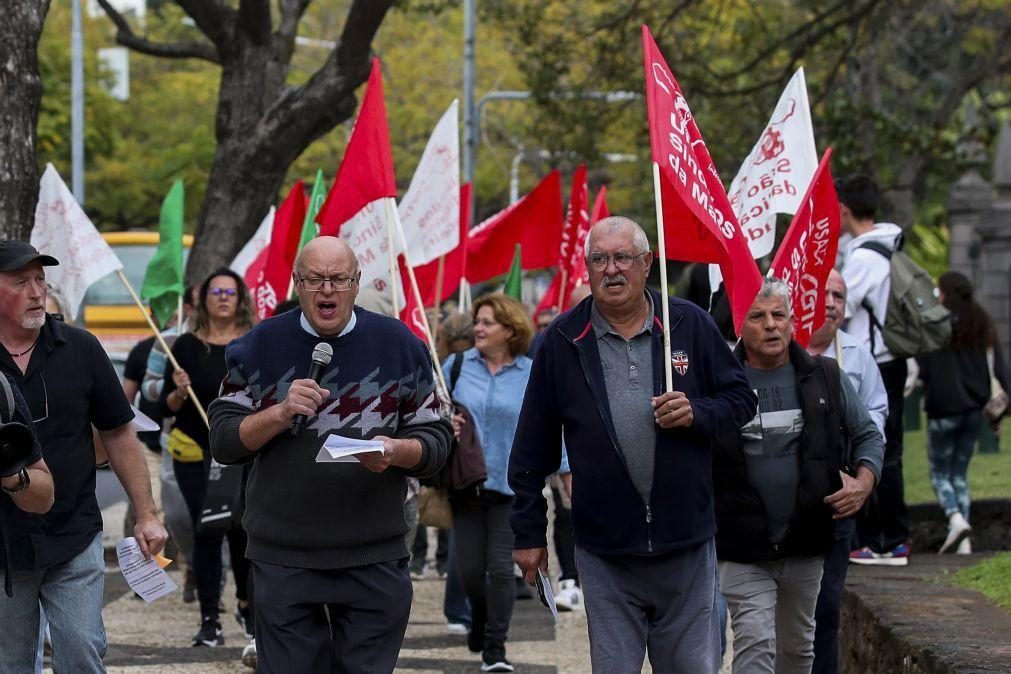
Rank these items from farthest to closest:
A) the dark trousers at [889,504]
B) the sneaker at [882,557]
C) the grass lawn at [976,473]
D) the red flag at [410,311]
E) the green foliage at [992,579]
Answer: the grass lawn at [976,473] < the red flag at [410,311] < the dark trousers at [889,504] < the sneaker at [882,557] < the green foliage at [992,579]

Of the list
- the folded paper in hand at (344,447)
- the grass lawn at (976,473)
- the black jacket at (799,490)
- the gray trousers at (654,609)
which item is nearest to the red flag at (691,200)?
the black jacket at (799,490)

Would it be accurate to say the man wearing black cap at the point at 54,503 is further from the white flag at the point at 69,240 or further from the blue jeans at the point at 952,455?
the blue jeans at the point at 952,455

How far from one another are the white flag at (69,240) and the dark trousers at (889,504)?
4.24m

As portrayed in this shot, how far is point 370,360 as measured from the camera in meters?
5.44

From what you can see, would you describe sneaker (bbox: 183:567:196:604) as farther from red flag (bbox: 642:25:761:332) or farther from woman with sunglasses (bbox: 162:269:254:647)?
→ red flag (bbox: 642:25:761:332)

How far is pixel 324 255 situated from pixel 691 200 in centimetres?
145

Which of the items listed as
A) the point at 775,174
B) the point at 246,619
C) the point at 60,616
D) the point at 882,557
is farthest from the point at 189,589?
the point at 60,616

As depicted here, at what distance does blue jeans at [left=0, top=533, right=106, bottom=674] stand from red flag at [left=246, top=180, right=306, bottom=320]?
5.67 metres

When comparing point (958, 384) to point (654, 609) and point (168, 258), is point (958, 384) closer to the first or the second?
point (168, 258)

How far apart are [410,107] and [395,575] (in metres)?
35.2

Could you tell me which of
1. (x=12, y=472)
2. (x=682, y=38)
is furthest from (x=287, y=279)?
(x=682, y=38)

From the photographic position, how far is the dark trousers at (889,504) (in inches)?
368

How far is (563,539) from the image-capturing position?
11.0 metres

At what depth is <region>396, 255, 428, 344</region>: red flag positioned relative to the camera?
1005cm
